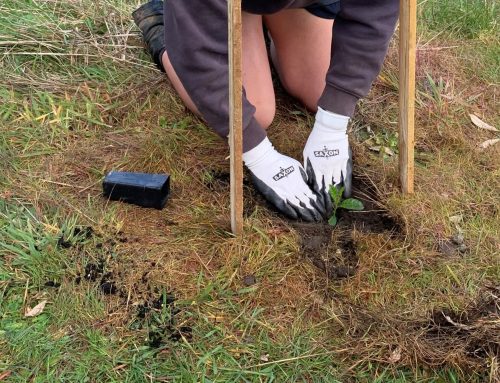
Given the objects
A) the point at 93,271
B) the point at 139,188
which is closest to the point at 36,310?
the point at 93,271

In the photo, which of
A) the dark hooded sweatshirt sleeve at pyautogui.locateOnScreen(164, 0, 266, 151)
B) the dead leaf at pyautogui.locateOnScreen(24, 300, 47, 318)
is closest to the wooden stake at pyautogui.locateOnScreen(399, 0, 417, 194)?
the dark hooded sweatshirt sleeve at pyautogui.locateOnScreen(164, 0, 266, 151)

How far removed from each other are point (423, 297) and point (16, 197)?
122 cm

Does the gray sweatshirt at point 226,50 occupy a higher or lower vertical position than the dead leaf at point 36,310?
higher

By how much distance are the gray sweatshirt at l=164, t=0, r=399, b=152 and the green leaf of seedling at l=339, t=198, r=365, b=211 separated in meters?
0.28

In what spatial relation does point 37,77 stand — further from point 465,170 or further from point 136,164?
point 465,170

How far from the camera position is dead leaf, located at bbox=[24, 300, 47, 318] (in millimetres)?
1591

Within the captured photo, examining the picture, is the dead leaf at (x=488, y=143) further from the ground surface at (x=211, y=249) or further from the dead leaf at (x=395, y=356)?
the dead leaf at (x=395, y=356)

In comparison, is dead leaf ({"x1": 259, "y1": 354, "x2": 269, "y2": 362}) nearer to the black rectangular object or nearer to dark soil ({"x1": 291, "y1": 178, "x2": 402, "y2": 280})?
dark soil ({"x1": 291, "y1": 178, "x2": 402, "y2": 280})

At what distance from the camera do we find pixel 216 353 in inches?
59.7

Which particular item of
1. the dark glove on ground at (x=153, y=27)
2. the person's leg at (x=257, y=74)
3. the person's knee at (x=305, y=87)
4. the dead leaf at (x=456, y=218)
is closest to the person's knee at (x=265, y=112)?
the person's leg at (x=257, y=74)

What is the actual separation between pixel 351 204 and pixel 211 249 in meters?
0.45

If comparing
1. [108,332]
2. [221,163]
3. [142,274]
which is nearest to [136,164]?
[221,163]

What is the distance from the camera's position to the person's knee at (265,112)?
2175 millimetres

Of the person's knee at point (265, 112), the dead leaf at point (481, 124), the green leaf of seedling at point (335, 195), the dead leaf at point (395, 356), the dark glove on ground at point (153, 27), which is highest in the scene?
the dark glove on ground at point (153, 27)
